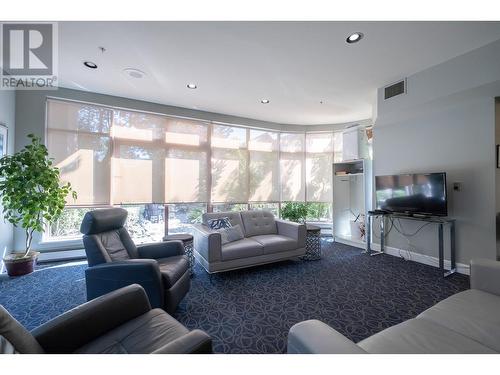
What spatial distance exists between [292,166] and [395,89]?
2.66 meters

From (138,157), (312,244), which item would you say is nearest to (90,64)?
(138,157)

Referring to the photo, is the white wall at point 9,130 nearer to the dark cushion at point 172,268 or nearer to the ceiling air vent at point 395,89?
the dark cushion at point 172,268

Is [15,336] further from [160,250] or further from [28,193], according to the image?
[28,193]

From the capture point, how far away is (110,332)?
128 cm

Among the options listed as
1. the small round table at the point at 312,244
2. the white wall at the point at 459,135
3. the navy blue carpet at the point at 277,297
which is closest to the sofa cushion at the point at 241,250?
the navy blue carpet at the point at 277,297

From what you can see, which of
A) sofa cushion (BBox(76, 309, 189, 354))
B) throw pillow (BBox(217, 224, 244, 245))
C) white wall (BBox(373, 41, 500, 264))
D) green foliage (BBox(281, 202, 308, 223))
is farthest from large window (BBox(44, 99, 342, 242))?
sofa cushion (BBox(76, 309, 189, 354))

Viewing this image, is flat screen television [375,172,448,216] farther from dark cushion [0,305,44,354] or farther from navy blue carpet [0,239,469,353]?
dark cushion [0,305,44,354]

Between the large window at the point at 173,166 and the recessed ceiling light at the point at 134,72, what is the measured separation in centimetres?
109

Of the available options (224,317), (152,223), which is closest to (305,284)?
(224,317)

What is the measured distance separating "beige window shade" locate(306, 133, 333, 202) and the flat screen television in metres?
1.56

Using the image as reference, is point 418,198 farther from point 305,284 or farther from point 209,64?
point 209,64

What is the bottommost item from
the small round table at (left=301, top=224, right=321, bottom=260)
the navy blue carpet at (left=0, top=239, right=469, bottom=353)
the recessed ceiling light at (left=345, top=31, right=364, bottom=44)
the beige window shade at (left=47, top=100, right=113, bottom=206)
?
the navy blue carpet at (left=0, top=239, right=469, bottom=353)

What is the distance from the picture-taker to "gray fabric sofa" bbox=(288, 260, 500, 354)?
921 mm

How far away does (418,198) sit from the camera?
327 centimetres
